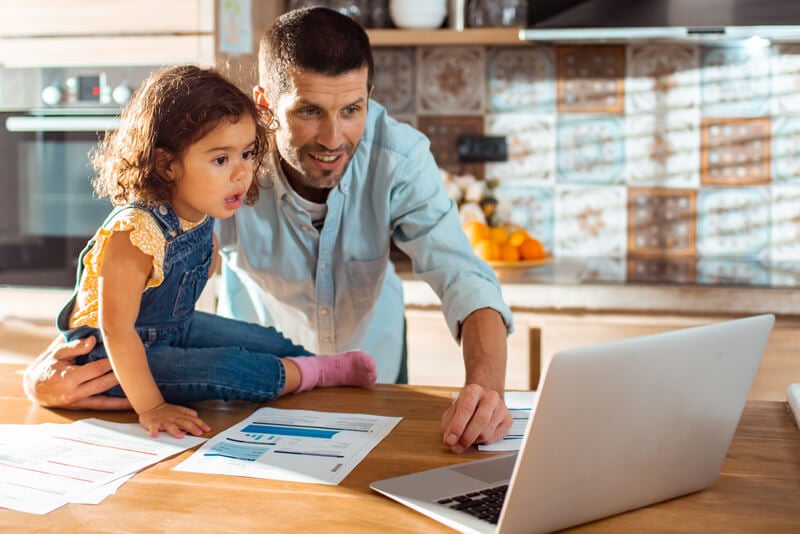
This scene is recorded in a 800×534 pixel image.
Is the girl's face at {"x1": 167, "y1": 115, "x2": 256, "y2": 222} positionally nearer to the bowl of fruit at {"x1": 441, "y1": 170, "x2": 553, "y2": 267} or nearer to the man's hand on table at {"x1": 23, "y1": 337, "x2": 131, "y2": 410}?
the man's hand on table at {"x1": 23, "y1": 337, "x2": 131, "y2": 410}

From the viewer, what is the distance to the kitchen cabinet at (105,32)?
2.66 metres

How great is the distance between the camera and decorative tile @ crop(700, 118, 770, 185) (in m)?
2.96

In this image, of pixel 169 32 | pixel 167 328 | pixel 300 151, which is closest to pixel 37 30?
pixel 169 32

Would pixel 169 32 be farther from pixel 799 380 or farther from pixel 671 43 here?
pixel 799 380

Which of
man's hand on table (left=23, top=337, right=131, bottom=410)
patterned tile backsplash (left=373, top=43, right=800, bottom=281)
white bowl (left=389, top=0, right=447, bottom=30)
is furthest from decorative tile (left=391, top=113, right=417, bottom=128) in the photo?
man's hand on table (left=23, top=337, right=131, bottom=410)

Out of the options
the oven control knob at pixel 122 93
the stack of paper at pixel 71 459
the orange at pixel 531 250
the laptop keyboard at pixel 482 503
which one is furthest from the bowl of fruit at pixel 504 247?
the laptop keyboard at pixel 482 503

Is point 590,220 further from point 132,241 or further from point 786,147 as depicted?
point 132,241

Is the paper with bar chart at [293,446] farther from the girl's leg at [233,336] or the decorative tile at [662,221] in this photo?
the decorative tile at [662,221]

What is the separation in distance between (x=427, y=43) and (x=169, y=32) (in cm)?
80

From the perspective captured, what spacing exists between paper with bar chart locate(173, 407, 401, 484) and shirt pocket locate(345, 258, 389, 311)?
27.1 inches

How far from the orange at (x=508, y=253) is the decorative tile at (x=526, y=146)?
44 cm

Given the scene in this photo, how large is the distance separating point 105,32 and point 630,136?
5.50 feet

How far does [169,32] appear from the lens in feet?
8.78

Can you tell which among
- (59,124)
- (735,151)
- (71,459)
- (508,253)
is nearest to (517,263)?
(508,253)
